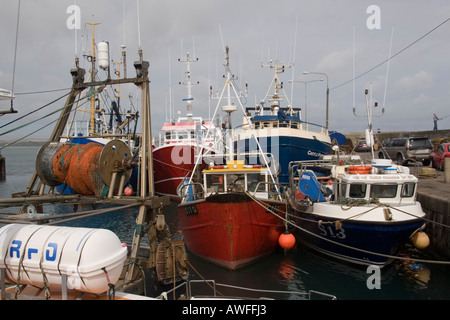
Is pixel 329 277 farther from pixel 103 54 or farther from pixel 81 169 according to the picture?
pixel 103 54

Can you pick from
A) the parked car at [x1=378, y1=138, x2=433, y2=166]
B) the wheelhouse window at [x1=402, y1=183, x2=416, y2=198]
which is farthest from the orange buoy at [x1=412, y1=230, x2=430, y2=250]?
the parked car at [x1=378, y1=138, x2=433, y2=166]

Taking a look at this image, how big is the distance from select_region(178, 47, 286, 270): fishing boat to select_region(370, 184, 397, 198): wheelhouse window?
2.76 meters

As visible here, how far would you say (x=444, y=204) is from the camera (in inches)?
416

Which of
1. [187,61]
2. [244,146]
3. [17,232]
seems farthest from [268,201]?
[187,61]

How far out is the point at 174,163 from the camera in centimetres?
2223

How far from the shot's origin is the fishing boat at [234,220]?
381 inches

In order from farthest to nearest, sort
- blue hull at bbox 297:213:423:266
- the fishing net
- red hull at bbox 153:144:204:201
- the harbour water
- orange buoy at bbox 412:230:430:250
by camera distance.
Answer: red hull at bbox 153:144:204:201
orange buoy at bbox 412:230:430:250
blue hull at bbox 297:213:423:266
the harbour water
the fishing net

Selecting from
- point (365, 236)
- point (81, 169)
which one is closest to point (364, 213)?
point (365, 236)

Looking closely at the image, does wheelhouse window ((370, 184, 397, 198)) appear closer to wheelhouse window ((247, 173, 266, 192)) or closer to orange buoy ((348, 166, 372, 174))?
orange buoy ((348, 166, 372, 174))

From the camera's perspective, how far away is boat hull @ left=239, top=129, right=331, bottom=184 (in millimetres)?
17453

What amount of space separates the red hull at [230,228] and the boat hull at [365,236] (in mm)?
1449

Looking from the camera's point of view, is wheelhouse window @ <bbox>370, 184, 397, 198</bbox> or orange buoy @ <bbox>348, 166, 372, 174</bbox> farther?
orange buoy @ <bbox>348, 166, 372, 174</bbox>

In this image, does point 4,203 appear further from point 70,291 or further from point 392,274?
point 392,274

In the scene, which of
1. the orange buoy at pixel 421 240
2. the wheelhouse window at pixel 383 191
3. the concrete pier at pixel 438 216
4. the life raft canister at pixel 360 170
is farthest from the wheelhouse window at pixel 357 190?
the concrete pier at pixel 438 216
